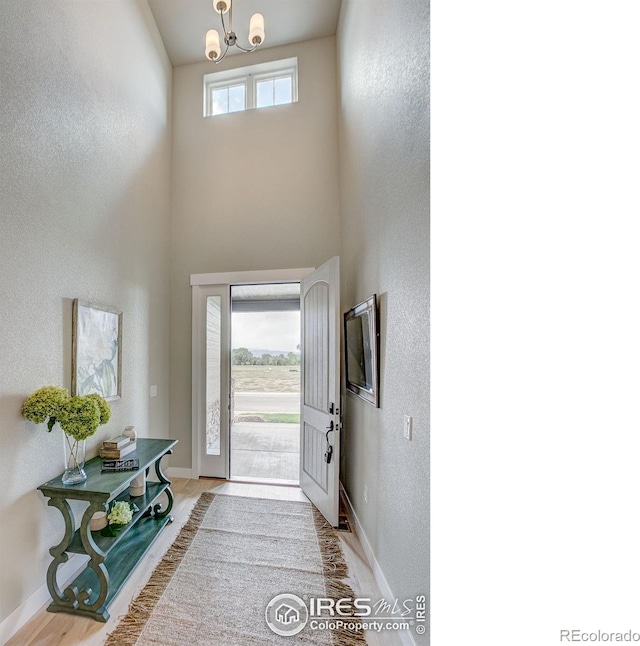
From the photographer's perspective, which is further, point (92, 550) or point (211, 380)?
point (211, 380)

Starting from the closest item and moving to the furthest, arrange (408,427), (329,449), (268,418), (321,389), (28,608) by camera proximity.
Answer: (408,427) → (28,608) → (329,449) → (321,389) → (268,418)

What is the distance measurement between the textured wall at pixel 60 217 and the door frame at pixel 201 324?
43 centimetres

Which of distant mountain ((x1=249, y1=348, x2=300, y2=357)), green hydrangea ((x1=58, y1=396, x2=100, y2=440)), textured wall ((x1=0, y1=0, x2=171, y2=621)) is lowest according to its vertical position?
green hydrangea ((x1=58, y1=396, x2=100, y2=440))

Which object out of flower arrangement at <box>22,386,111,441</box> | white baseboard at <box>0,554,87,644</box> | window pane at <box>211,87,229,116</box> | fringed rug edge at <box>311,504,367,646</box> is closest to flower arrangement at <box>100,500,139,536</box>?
white baseboard at <box>0,554,87,644</box>

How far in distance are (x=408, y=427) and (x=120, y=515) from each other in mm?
1903

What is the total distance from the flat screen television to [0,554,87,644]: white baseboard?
7.02ft

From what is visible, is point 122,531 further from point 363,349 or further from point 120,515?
point 363,349

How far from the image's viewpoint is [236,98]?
12.4ft

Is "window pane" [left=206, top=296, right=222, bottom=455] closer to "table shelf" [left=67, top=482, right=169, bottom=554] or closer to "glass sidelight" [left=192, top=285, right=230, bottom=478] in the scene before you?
"glass sidelight" [left=192, top=285, right=230, bottom=478]

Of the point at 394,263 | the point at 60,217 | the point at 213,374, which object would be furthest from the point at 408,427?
the point at 213,374

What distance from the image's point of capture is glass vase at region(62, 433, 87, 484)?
5.90 ft
